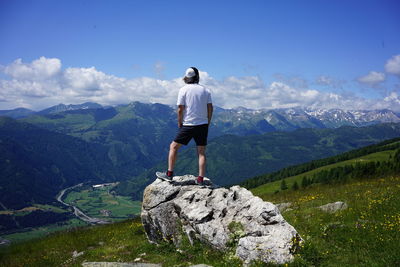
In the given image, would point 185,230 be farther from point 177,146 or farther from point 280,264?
point 280,264

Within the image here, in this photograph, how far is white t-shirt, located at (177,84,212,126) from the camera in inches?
442

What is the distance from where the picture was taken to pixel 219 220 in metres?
10.6

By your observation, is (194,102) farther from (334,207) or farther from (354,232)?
(334,207)

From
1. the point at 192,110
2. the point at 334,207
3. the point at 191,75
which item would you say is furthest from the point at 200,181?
the point at 334,207

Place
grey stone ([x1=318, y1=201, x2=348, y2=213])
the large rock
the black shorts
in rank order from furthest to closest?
grey stone ([x1=318, y1=201, x2=348, y2=213]), the black shorts, the large rock

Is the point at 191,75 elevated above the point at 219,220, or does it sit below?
above

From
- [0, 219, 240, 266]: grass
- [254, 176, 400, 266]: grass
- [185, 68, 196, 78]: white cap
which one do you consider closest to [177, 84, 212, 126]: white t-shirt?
[185, 68, 196, 78]: white cap

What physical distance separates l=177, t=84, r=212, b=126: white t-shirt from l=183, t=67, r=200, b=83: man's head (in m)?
0.27

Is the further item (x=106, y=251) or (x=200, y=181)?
(x=200, y=181)

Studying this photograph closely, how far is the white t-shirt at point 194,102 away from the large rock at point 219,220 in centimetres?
310

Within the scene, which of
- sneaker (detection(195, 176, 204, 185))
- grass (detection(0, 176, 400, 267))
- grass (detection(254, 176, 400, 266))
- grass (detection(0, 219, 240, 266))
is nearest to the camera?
grass (detection(254, 176, 400, 266))

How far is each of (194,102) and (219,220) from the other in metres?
4.56

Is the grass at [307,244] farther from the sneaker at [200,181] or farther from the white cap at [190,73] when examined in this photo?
the white cap at [190,73]

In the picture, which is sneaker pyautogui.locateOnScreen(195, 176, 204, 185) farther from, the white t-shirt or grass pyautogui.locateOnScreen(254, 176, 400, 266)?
grass pyautogui.locateOnScreen(254, 176, 400, 266)
